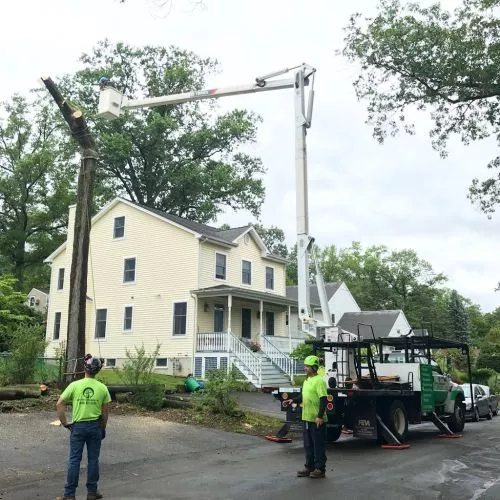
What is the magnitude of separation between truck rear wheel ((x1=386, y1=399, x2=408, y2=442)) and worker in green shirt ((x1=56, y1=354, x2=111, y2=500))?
7.03m

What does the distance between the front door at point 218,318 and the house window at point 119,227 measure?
674 cm

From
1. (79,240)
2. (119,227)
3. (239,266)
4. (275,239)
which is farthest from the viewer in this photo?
(275,239)

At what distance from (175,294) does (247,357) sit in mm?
5248

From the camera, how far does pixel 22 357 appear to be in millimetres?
15016

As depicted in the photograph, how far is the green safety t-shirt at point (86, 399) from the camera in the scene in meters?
6.84

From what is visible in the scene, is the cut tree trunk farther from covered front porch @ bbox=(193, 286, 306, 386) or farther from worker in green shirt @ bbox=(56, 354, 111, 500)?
covered front porch @ bbox=(193, 286, 306, 386)

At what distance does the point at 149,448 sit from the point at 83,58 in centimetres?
4307

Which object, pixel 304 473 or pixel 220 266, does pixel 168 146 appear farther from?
pixel 304 473

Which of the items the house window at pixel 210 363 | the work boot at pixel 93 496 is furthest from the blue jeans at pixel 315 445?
the house window at pixel 210 363

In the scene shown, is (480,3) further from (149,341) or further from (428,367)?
(149,341)

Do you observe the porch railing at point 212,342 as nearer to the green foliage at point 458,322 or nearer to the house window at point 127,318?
the house window at point 127,318

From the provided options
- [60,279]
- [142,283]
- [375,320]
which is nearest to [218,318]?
[142,283]

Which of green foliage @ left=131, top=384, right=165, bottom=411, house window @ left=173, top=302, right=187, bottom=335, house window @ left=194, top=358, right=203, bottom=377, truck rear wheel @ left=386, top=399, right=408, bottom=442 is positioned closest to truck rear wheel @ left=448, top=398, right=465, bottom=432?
truck rear wheel @ left=386, top=399, right=408, bottom=442

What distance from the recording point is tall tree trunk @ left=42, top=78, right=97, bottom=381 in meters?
14.8
